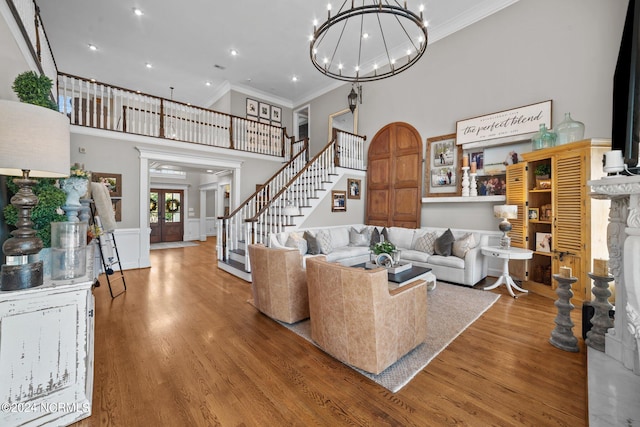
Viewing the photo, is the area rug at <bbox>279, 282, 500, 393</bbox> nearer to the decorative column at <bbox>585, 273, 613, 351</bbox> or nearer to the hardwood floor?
the hardwood floor

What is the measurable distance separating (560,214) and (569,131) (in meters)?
1.20

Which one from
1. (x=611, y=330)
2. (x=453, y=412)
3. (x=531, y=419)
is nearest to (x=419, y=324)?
(x=453, y=412)

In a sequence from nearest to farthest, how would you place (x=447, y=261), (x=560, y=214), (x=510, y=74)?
(x=560, y=214)
(x=447, y=261)
(x=510, y=74)

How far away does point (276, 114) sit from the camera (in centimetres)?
930

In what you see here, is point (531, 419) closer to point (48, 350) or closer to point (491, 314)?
point (491, 314)

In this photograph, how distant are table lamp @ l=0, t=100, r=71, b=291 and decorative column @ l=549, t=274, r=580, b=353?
4108mm

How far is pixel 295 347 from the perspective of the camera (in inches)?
98.7

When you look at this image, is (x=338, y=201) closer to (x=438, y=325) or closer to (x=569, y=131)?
(x=438, y=325)

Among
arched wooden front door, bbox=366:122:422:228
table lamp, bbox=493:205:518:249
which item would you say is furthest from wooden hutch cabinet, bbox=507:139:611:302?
arched wooden front door, bbox=366:122:422:228

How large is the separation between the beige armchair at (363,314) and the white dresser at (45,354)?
1.64m

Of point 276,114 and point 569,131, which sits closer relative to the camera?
point 569,131

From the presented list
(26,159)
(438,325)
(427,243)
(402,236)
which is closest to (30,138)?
(26,159)

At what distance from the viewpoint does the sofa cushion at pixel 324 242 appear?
5074mm

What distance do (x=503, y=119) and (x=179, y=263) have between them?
7.55 meters
